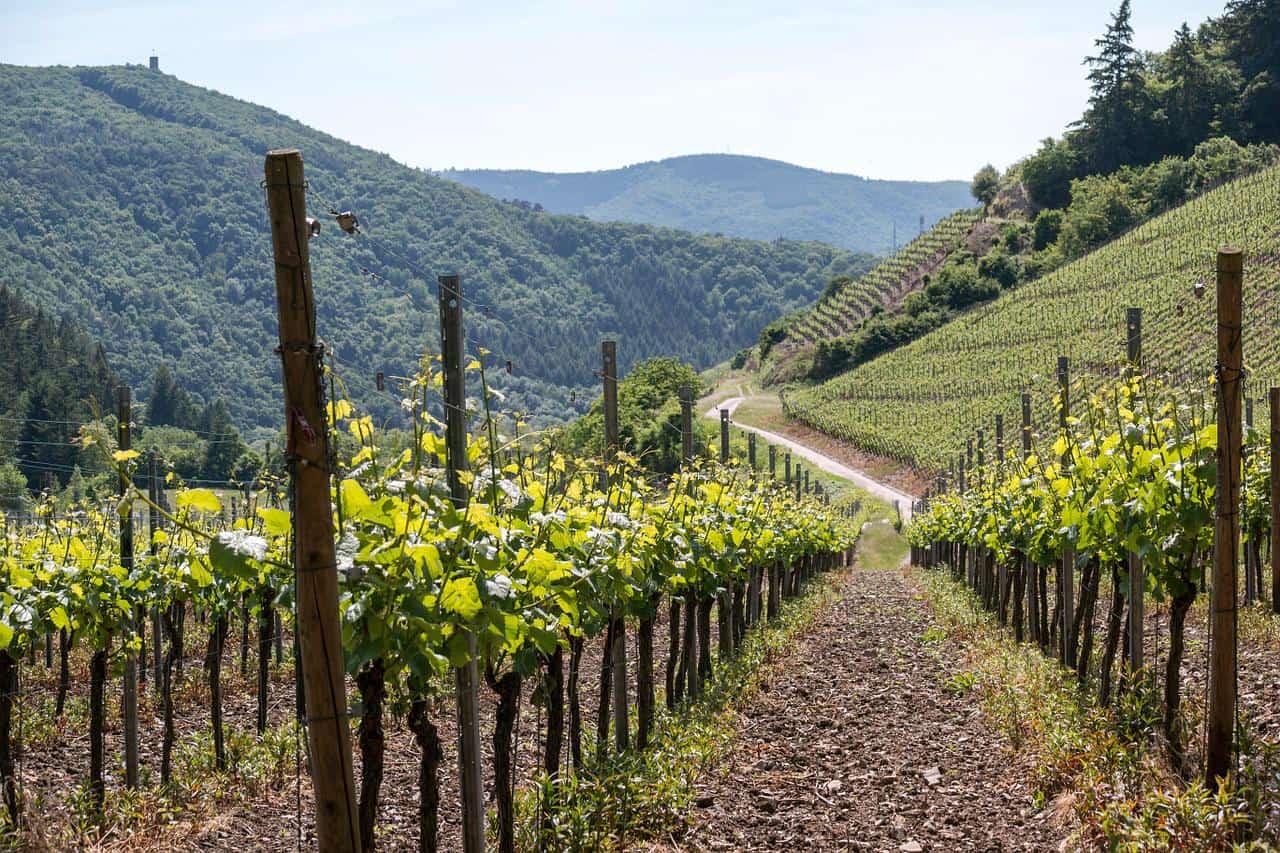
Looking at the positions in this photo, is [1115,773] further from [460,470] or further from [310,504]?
[310,504]

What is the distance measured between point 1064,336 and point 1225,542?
68.1 m

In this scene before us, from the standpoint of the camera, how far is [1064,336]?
2785 inches

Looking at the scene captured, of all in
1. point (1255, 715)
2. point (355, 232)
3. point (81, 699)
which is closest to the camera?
point (355, 232)

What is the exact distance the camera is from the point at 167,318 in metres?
105

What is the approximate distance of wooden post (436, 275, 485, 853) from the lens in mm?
5711

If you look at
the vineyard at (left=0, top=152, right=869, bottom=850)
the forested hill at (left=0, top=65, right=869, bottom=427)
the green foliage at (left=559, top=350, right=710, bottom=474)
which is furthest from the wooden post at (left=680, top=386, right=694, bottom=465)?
the green foliage at (left=559, top=350, right=710, bottom=474)

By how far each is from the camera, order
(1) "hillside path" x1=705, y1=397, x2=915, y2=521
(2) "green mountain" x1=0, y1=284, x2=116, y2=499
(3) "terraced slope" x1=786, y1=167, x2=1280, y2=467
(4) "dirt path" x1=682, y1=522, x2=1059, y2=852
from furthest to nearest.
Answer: (3) "terraced slope" x1=786, y1=167, x2=1280, y2=467 < (1) "hillside path" x1=705, y1=397, x2=915, y2=521 < (2) "green mountain" x1=0, y1=284, x2=116, y2=499 < (4) "dirt path" x1=682, y1=522, x2=1059, y2=852

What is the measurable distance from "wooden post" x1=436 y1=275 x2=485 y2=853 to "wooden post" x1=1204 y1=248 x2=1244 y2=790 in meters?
3.75

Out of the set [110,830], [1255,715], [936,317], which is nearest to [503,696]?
[110,830]

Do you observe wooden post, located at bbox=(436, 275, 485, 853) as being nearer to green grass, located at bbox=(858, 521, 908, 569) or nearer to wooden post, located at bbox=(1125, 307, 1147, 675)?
wooden post, located at bbox=(1125, 307, 1147, 675)

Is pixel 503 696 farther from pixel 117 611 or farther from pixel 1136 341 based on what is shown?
pixel 1136 341

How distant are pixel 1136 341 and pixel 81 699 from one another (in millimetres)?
10919

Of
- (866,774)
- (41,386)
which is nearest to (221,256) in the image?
(41,386)

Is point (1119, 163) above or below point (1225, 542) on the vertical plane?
above
